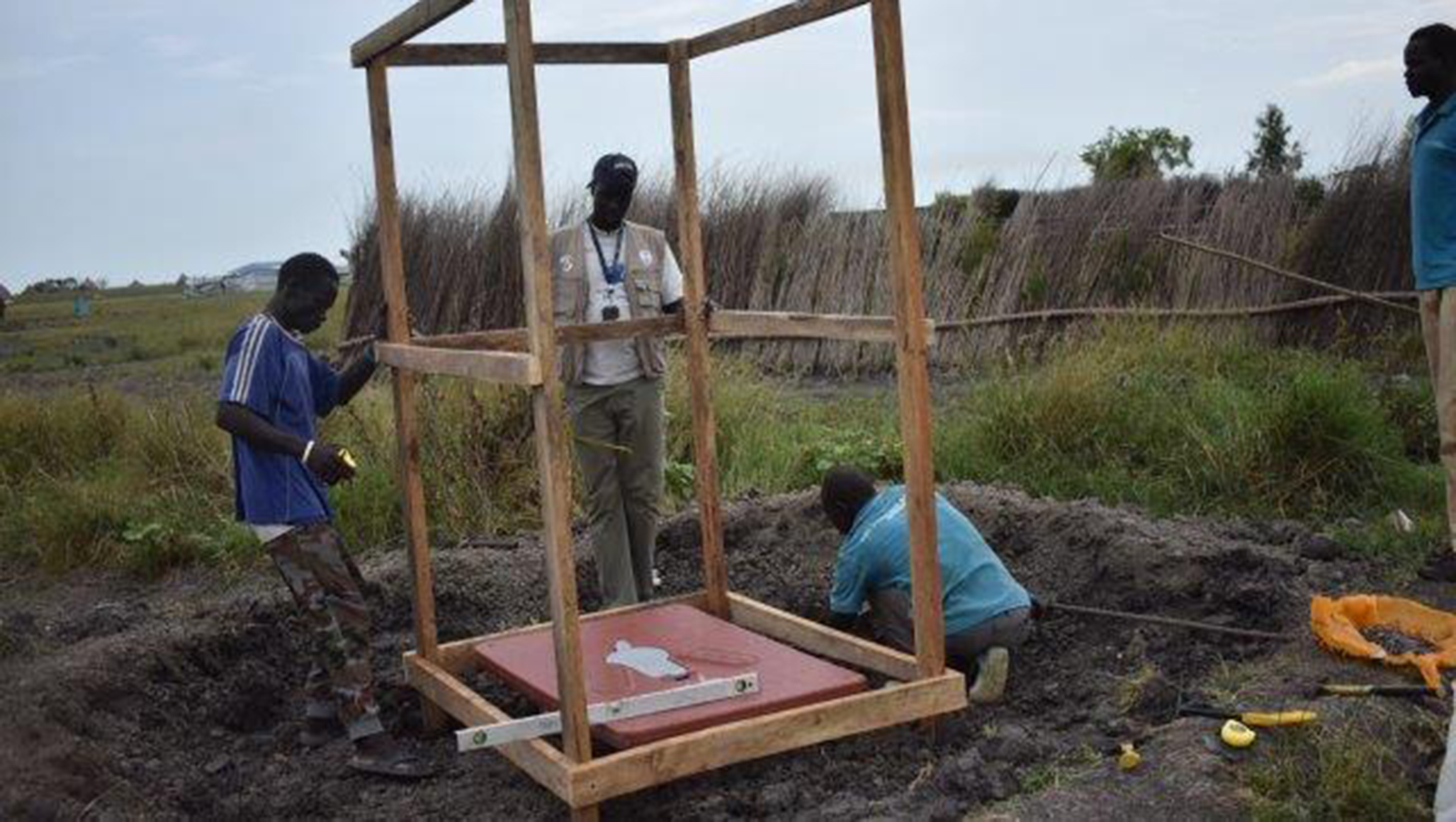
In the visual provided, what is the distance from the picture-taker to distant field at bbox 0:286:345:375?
19938mm

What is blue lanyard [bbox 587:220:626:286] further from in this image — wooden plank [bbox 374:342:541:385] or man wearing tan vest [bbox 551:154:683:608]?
wooden plank [bbox 374:342:541:385]

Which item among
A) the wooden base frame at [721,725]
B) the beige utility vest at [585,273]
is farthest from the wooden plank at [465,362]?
the wooden base frame at [721,725]

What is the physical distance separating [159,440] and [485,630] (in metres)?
3.55

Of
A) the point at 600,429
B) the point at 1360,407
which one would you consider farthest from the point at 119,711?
the point at 1360,407

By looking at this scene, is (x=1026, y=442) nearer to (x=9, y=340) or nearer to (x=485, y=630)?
(x=485, y=630)

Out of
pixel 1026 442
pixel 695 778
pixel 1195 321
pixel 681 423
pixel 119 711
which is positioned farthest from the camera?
pixel 1195 321

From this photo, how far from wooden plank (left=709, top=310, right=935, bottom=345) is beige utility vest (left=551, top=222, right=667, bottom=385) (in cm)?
57

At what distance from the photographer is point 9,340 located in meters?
23.0

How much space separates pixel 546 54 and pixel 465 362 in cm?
138

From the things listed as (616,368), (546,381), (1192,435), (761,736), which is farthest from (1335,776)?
(1192,435)

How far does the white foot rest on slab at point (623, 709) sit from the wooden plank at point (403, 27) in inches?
72.2

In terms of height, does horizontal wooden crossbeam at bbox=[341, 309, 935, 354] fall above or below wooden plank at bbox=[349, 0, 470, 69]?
below

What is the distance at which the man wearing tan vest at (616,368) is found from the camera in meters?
5.51

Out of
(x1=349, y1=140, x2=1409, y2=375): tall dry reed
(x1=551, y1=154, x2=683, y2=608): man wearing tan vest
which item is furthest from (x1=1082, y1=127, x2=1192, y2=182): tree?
(x1=551, y1=154, x2=683, y2=608): man wearing tan vest
